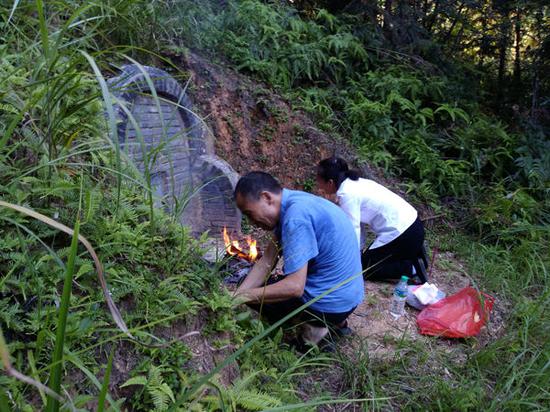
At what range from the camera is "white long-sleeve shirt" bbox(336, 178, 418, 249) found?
4.09 metres

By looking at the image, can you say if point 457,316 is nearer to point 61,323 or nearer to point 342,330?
point 342,330

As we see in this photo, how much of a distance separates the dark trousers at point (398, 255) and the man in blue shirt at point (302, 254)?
1.27m

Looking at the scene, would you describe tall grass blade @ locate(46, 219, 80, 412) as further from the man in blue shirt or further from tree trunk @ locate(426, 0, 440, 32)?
tree trunk @ locate(426, 0, 440, 32)

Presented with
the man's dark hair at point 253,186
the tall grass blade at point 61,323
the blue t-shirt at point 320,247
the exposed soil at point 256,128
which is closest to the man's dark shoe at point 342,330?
the blue t-shirt at point 320,247

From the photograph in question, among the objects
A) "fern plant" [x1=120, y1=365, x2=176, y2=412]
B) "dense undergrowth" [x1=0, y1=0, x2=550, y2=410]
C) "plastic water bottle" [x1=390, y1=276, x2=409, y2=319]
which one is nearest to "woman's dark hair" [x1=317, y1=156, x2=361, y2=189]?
"plastic water bottle" [x1=390, y1=276, x2=409, y2=319]

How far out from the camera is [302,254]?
271 centimetres

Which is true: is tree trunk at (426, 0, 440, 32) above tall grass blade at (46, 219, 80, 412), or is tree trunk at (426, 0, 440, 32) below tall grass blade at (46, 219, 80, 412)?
above

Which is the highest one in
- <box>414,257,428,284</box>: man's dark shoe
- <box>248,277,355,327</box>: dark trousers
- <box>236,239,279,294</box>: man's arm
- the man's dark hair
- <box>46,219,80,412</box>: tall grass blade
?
<box>46,219,80,412</box>: tall grass blade

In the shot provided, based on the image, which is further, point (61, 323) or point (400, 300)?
point (400, 300)

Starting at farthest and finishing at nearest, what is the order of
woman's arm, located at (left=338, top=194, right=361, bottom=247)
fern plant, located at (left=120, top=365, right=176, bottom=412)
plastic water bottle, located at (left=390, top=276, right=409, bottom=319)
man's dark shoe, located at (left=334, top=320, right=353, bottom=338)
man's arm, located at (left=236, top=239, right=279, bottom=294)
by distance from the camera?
1. woman's arm, located at (left=338, top=194, right=361, bottom=247)
2. plastic water bottle, located at (left=390, top=276, right=409, bottom=319)
3. man's dark shoe, located at (left=334, top=320, right=353, bottom=338)
4. man's arm, located at (left=236, top=239, right=279, bottom=294)
5. fern plant, located at (left=120, top=365, right=176, bottom=412)

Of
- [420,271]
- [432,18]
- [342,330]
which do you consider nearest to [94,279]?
[342,330]

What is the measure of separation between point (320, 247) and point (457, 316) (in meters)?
1.38

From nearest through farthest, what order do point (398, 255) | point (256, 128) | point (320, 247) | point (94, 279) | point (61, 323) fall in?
point (61, 323)
point (94, 279)
point (320, 247)
point (398, 255)
point (256, 128)

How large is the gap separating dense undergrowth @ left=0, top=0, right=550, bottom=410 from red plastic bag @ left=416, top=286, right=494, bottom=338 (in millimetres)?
239
